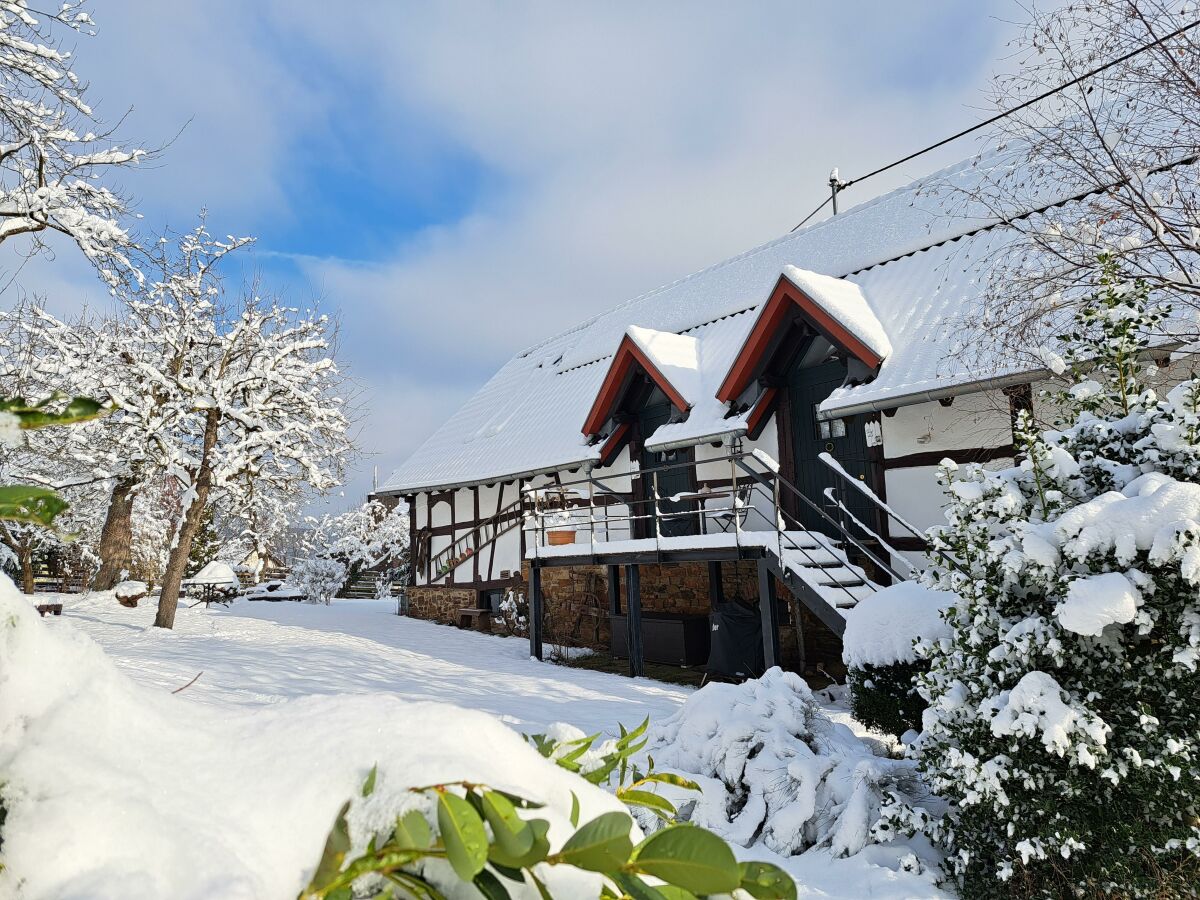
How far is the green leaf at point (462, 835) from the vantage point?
0.58 m

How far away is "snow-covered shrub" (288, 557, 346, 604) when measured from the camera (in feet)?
103

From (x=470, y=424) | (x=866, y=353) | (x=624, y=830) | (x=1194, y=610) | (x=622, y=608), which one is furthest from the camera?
(x=470, y=424)

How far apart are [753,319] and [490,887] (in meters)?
14.0

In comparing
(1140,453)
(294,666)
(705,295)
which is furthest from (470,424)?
(1140,453)

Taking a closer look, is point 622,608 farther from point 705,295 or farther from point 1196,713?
point 1196,713

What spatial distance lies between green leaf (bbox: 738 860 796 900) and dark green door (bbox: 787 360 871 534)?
10.5m

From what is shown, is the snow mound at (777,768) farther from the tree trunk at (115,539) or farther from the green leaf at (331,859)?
the tree trunk at (115,539)

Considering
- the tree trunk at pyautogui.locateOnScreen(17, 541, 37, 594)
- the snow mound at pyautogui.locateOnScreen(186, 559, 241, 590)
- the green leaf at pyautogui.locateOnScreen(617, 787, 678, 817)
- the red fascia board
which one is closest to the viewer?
the green leaf at pyautogui.locateOnScreen(617, 787, 678, 817)

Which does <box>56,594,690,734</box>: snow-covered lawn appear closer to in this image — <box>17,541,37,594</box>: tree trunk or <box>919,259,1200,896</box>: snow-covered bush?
<box>919,259,1200,896</box>: snow-covered bush

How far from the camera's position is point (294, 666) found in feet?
36.6

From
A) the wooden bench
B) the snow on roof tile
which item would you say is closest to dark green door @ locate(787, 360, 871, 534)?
the snow on roof tile

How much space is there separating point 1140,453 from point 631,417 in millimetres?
10588

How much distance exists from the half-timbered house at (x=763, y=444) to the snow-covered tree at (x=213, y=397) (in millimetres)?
3701

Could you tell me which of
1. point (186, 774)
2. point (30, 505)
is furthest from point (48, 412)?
point (186, 774)
